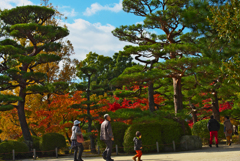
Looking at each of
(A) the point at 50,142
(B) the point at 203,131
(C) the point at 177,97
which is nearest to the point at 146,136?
(C) the point at 177,97

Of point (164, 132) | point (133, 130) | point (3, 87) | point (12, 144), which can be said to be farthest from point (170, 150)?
point (3, 87)

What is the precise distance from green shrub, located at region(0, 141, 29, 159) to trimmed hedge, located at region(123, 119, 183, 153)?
19.0 feet

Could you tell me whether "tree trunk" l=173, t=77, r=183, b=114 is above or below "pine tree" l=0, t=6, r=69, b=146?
below

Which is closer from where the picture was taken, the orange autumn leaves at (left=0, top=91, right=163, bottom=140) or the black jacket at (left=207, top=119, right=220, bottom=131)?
the black jacket at (left=207, top=119, right=220, bottom=131)

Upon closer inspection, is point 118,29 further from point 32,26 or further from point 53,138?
point 53,138

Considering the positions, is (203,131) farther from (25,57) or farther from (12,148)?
(25,57)

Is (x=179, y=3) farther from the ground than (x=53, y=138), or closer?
farther from the ground

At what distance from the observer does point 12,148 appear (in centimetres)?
1254

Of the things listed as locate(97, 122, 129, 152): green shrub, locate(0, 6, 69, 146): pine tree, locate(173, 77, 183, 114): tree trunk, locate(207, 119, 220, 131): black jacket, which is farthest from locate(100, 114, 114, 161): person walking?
locate(0, 6, 69, 146): pine tree

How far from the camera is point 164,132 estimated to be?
1184 centimetres

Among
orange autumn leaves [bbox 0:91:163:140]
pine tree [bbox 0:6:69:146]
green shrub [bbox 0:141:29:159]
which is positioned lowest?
green shrub [bbox 0:141:29:159]

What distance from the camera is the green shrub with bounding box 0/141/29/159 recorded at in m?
12.3

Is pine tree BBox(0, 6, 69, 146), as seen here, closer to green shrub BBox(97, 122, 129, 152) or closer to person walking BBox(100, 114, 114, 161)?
green shrub BBox(97, 122, 129, 152)

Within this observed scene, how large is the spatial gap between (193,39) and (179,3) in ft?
6.99
